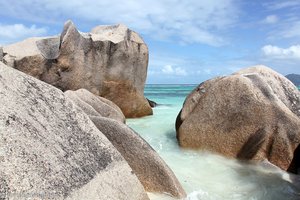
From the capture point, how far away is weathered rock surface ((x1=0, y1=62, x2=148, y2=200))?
266 cm

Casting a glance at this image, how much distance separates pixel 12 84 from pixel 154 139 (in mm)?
5872

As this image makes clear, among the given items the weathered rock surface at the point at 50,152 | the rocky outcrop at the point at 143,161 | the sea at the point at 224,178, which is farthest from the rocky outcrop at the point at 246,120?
the weathered rock surface at the point at 50,152

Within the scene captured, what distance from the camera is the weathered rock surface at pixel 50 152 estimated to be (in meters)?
2.66

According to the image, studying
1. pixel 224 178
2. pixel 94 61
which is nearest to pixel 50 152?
pixel 224 178

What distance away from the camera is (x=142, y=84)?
13.6 meters

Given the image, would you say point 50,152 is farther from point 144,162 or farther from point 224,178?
point 224,178

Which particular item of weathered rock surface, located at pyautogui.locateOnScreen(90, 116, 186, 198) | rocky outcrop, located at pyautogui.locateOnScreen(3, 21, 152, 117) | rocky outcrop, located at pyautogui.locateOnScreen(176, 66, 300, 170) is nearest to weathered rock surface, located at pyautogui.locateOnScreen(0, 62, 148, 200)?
weathered rock surface, located at pyautogui.locateOnScreen(90, 116, 186, 198)

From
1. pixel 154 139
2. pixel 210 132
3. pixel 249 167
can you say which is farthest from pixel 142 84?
pixel 249 167

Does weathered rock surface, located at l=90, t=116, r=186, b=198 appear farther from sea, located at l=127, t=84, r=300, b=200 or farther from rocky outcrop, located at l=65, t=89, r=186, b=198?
sea, located at l=127, t=84, r=300, b=200

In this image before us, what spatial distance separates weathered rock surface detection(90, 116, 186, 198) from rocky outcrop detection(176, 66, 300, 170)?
111 inches

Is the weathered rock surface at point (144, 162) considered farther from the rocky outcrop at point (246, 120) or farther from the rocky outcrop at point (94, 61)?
the rocky outcrop at point (94, 61)

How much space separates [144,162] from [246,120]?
3188mm

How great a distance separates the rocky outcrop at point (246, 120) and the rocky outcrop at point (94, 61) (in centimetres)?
475

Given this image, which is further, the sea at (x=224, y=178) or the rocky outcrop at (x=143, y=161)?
the sea at (x=224, y=178)
